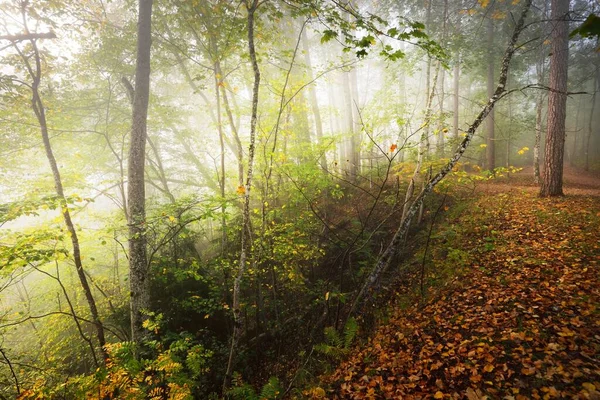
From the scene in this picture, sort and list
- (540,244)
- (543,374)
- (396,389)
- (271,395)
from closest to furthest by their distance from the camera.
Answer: (543,374) → (396,389) → (271,395) → (540,244)

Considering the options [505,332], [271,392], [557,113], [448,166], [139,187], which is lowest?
[271,392]

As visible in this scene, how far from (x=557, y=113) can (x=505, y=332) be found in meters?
9.14

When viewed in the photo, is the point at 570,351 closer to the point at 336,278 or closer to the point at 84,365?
the point at 336,278

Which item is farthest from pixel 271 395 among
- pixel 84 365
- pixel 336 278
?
pixel 84 365

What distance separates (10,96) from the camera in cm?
759

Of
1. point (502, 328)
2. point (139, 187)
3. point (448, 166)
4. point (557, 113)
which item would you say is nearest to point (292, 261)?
point (139, 187)

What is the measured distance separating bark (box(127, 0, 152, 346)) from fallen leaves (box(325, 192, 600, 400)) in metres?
5.49

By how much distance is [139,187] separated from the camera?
7.62 m

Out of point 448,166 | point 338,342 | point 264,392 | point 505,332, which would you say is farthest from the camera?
point 448,166

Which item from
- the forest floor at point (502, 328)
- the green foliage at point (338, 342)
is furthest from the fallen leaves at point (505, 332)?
the green foliage at point (338, 342)

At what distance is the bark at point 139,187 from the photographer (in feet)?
23.4

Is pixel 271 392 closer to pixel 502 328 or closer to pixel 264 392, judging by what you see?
pixel 264 392

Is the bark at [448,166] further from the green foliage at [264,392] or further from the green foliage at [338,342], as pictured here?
the green foliage at [264,392]

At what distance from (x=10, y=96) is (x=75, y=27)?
3579mm
